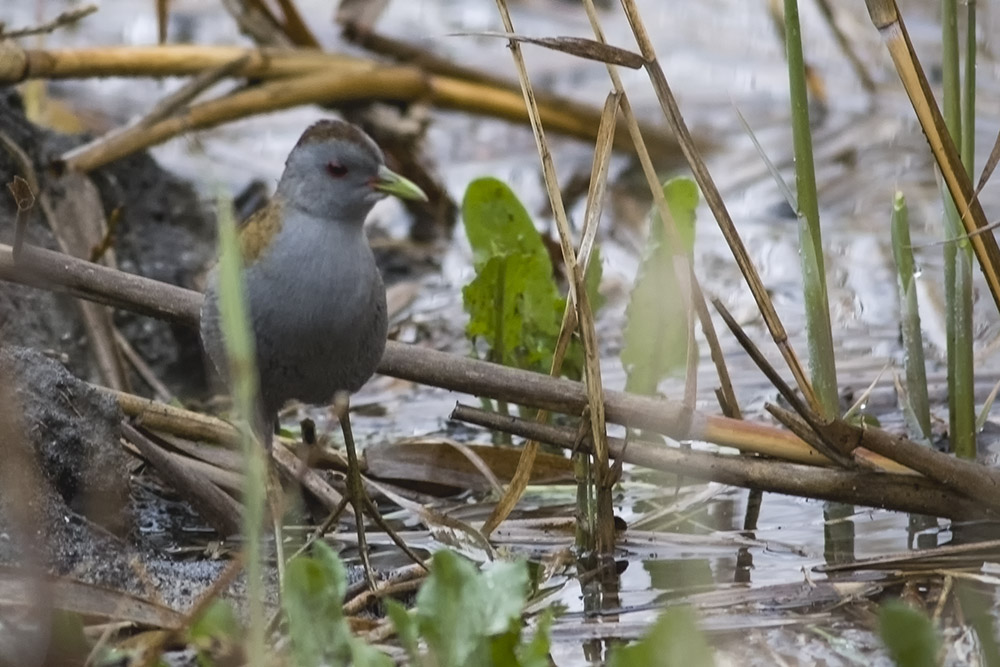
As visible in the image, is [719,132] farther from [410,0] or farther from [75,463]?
[75,463]

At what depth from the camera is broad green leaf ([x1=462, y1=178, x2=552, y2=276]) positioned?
4391mm

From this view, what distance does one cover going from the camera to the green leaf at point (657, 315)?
416cm

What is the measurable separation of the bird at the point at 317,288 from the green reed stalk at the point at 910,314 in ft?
3.78

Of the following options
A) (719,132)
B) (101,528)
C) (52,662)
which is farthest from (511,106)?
(52,662)

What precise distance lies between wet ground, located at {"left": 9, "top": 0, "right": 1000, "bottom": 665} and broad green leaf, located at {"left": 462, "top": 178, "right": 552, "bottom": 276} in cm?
57

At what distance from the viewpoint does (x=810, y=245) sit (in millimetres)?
3303

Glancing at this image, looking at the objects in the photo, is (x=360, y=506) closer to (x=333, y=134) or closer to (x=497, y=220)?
(x=333, y=134)

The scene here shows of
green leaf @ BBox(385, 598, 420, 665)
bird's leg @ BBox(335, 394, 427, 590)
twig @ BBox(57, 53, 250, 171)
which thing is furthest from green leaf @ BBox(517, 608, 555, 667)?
twig @ BBox(57, 53, 250, 171)

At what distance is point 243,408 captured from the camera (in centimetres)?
193

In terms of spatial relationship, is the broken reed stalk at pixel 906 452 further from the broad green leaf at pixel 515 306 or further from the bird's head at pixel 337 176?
the broad green leaf at pixel 515 306

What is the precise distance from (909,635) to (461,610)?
0.71m

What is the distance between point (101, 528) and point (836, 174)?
477 cm

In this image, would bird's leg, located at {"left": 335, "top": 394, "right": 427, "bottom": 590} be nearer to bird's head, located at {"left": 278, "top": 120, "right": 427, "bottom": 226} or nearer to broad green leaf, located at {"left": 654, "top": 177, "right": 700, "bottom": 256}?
bird's head, located at {"left": 278, "top": 120, "right": 427, "bottom": 226}

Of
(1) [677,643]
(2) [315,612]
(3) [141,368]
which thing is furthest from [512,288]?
(1) [677,643]
